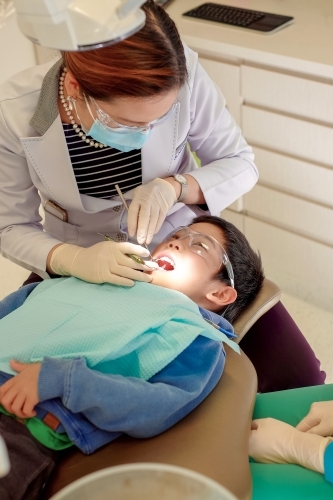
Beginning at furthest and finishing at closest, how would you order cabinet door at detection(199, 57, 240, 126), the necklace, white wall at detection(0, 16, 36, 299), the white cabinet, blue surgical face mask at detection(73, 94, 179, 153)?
white wall at detection(0, 16, 36, 299)
cabinet door at detection(199, 57, 240, 126)
the white cabinet
the necklace
blue surgical face mask at detection(73, 94, 179, 153)

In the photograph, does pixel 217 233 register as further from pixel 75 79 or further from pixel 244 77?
pixel 244 77

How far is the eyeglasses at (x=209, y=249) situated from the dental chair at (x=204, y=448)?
0.38 m

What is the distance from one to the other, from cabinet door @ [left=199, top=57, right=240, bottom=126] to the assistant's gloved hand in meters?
1.21

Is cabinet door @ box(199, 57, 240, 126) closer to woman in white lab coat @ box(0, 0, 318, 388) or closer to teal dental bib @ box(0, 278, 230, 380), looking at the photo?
woman in white lab coat @ box(0, 0, 318, 388)

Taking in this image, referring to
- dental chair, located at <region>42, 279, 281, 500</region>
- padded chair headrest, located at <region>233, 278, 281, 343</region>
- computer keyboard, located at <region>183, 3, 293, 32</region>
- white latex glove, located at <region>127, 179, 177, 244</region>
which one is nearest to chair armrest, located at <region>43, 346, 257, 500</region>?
dental chair, located at <region>42, 279, 281, 500</region>

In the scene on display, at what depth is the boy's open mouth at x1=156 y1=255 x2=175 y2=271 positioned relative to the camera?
1.71 meters

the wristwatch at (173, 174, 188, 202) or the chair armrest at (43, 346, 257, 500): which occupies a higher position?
the wristwatch at (173, 174, 188, 202)

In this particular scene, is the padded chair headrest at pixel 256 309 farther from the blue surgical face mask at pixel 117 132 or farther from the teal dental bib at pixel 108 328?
the blue surgical face mask at pixel 117 132

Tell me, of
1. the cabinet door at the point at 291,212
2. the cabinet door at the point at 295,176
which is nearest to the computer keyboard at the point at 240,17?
the cabinet door at the point at 295,176

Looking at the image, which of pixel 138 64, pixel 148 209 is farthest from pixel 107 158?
pixel 138 64

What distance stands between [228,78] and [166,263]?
116 cm

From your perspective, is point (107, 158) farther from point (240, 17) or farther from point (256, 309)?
point (240, 17)

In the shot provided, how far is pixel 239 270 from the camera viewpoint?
178cm

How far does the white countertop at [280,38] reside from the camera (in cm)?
231
